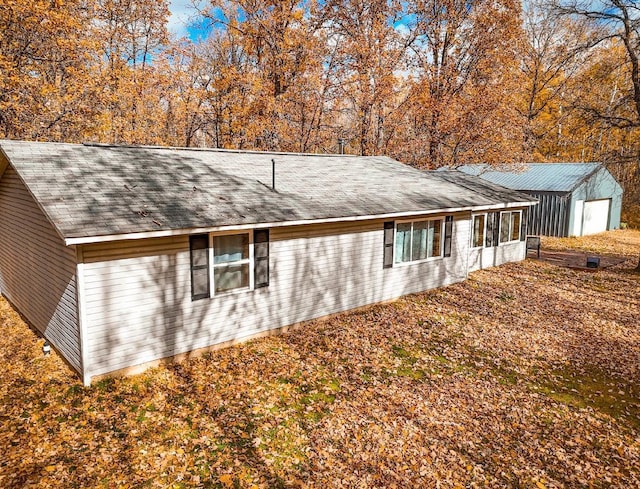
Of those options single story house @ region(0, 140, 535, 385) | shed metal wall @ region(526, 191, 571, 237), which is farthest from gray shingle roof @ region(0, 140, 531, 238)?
shed metal wall @ region(526, 191, 571, 237)

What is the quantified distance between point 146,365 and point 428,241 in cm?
910

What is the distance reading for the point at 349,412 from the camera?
6.87m

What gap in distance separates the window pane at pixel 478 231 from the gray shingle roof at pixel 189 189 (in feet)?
5.31

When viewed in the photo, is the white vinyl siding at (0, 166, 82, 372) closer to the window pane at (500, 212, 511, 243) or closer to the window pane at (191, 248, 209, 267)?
the window pane at (191, 248, 209, 267)

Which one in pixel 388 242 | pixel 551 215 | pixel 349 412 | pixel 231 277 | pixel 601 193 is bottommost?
pixel 349 412

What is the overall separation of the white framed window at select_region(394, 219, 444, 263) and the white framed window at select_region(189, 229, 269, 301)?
4721mm

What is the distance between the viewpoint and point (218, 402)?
698 cm

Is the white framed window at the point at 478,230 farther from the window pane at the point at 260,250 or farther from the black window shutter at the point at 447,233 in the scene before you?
the window pane at the point at 260,250

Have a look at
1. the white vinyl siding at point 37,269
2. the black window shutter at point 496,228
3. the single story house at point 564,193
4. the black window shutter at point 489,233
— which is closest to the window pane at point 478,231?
the black window shutter at point 489,233

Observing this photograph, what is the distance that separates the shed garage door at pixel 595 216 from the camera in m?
26.5

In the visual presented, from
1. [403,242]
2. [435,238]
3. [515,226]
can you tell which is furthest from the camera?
[515,226]

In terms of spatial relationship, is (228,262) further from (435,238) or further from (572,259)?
(572,259)

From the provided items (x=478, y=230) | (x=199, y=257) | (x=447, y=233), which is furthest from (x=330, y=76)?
(x=199, y=257)

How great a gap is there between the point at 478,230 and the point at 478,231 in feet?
0.17
